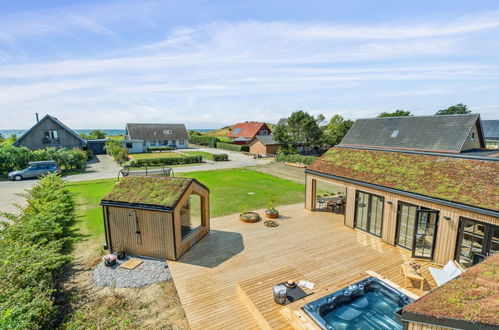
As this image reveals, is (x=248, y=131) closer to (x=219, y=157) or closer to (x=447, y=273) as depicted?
(x=219, y=157)

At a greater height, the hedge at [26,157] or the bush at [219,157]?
the hedge at [26,157]

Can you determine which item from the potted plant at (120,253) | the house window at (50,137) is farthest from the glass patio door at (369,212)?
the house window at (50,137)

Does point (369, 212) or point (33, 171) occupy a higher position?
point (33, 171)

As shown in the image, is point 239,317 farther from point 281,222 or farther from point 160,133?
point 160,133

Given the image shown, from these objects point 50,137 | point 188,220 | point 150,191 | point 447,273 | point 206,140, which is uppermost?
point 50,137

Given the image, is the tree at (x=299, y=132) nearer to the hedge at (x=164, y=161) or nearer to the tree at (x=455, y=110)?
the hedge at (x=164, y=161)

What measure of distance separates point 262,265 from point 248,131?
2154 inches

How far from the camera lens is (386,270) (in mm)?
9609

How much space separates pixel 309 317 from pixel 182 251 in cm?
586

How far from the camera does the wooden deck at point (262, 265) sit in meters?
7.54

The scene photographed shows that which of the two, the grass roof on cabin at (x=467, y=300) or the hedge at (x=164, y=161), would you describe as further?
the hedge at (x=164, y=161)

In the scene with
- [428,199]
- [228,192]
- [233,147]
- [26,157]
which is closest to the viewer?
[428,199]

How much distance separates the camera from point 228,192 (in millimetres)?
21562

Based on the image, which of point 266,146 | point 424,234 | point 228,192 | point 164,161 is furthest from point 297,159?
point 424,234
